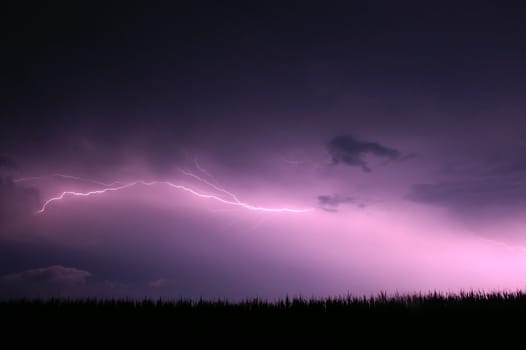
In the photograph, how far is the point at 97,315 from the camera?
33.8ft

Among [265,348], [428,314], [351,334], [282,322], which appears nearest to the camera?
[265,348]

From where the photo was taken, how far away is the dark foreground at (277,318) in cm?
903

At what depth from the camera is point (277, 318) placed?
10078 millimetres

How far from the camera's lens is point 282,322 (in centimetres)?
974

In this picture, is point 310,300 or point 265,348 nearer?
point 265,348

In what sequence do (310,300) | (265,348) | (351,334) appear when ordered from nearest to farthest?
(265,348) < (351,334) < (310,300)

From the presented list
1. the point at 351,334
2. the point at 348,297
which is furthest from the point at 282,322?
the point at 348,297

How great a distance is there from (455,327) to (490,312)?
7.31ft

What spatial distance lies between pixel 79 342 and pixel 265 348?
4.07m

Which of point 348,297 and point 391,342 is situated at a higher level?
point 348,297

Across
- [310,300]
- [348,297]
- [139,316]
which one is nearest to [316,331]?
[310,300]

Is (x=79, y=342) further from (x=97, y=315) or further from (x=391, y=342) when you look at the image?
(x=391, y=342)

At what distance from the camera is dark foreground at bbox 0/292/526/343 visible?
903cm

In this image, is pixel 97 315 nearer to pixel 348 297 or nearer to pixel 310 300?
pixel 310 300
